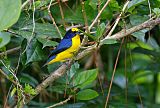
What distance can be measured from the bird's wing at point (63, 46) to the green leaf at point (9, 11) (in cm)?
82

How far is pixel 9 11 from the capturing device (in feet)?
3.60

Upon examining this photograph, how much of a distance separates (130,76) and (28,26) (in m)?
1.39

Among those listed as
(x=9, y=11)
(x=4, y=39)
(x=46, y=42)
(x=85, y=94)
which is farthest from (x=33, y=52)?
(x=9, y=11)

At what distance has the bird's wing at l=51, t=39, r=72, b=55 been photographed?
1973mm

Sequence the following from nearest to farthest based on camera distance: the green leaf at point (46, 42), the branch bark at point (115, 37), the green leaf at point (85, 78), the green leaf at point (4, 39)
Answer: the green leaf at point (4, 39) < the branch bark at point (115, 37) < the green leaf at point (46, 42) < the green leaf at point (85, 78)

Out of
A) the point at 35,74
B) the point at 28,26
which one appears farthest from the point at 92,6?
the point at 35,74

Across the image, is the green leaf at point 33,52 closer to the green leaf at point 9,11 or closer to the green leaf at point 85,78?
the green leaf at point 85,78

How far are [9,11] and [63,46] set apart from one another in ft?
3.14

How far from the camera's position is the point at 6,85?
2.63 metres

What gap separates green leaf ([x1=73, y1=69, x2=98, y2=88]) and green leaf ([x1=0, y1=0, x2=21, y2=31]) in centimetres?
85

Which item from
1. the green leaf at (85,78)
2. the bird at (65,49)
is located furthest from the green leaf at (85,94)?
the bird at (65,49)

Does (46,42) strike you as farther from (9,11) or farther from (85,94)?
(9,11)

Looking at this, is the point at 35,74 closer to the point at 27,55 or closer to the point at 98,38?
the point at 27,55

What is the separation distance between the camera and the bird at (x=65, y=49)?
6.49 ft
